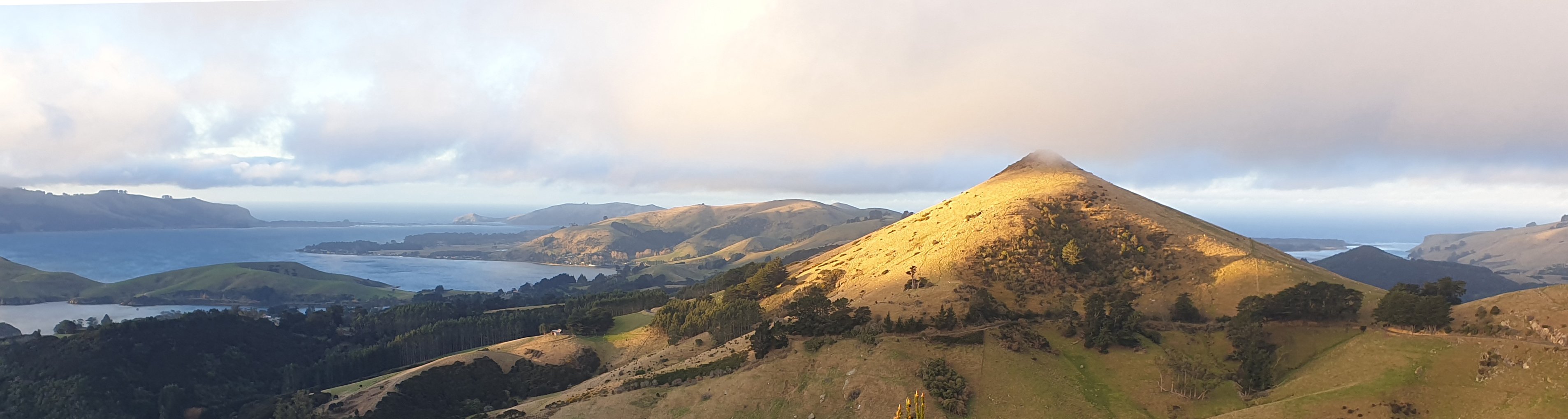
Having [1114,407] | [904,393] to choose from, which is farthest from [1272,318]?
[904,393]

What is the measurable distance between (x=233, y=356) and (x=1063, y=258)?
163005 mm

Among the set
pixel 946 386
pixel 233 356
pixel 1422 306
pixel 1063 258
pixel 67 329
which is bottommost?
pixel 233 356

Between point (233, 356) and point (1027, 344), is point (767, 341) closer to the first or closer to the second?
point (1027, 344)

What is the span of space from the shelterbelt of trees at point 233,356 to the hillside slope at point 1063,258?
58504 mm

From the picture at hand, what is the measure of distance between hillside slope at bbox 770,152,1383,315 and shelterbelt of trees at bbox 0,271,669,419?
58504 millimetres

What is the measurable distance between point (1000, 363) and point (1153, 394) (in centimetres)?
1546

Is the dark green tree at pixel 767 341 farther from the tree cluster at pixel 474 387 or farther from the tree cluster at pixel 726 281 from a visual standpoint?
the tree cluster at pixel 726 281

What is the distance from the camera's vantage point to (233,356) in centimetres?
13988

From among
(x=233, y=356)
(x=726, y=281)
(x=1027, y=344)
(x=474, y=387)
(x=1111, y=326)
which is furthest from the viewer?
(x=726, y=281)

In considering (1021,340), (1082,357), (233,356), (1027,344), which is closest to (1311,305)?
(1082,357)

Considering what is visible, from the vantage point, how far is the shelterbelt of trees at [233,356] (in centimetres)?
11206

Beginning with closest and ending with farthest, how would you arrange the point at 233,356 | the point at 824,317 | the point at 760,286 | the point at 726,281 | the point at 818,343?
the point at 818,343 < the point at 824,317 < the point at 760,286 < the point at 233,356 < the point at 726,281

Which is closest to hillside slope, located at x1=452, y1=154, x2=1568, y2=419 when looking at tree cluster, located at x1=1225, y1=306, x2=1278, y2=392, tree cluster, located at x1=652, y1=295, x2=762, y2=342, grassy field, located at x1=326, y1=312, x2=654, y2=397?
tree cluster, located at x1=1225, y1=306, x2=1278, y2=392

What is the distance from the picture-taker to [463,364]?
113m
